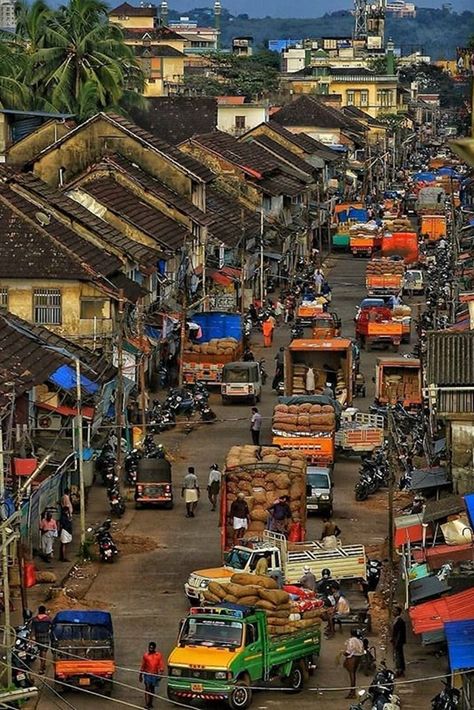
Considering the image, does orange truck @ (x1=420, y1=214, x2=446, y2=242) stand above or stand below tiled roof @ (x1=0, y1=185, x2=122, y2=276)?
below

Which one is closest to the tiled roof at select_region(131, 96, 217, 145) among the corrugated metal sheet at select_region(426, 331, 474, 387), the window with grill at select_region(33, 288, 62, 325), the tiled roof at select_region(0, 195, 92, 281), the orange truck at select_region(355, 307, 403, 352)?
the orange truck at select_region(355, 307, 403, 352)

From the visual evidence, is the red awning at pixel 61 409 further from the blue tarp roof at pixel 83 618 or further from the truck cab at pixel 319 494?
the blue tarp roof at pixel 83 618

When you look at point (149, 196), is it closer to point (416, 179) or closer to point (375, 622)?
point (375, 622)

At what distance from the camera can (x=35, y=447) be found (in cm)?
4356

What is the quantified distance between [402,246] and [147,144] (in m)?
34.2

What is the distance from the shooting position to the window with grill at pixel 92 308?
52.8 m

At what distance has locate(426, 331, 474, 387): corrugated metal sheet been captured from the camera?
43.2 meters

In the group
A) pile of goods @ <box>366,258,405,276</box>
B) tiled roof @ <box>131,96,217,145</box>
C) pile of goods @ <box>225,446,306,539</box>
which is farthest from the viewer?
tiled roof @ <box>131,96,217,145</box>

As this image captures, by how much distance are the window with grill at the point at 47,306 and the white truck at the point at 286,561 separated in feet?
48.5

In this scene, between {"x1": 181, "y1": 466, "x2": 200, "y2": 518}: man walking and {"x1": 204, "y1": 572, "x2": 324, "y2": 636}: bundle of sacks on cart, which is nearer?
{"x1": 204, "y1": 572, "x2": 324, "y2": 636}: bundle of sacks on cart

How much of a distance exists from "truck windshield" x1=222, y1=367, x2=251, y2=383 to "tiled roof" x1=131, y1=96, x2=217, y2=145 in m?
48.8

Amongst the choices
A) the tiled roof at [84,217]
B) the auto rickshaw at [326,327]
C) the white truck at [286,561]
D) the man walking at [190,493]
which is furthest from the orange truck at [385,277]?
the white truck at [286,561]

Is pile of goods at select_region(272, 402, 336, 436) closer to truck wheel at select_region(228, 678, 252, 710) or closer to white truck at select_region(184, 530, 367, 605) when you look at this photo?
white truck at select_region(184, 530, 367, 605)

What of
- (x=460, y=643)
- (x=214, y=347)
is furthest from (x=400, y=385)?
(x=460, y=643)
